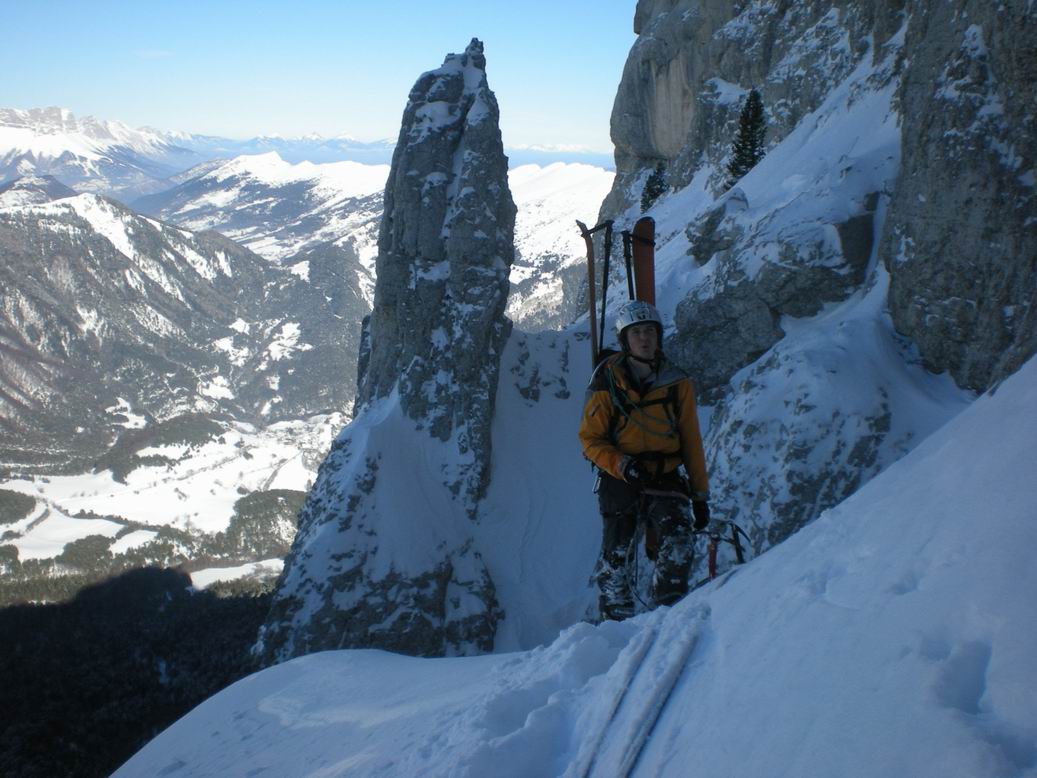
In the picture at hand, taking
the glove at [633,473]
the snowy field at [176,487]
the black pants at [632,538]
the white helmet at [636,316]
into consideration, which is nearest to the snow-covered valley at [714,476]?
the black pants at [632,538]

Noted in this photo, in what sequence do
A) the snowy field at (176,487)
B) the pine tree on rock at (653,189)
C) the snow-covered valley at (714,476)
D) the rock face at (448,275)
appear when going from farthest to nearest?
the snowy field at (176,487) < the pine tree on rock at (653,189) < the rock face at (448,275) < the snow-covered valley at (714,476)

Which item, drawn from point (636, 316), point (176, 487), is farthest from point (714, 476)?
point (176, 487)

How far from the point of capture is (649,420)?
6898 mm

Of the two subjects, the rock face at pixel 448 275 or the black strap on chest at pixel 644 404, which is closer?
the black strap on chest at pixel 644 404

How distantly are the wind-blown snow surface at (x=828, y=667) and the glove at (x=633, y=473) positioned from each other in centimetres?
128

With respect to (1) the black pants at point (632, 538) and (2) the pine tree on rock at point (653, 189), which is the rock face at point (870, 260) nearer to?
(1) the black pants at point (632, 538)

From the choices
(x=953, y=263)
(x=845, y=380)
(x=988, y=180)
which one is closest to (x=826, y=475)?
(x=845, y=380)

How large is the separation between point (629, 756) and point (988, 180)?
14.6 m

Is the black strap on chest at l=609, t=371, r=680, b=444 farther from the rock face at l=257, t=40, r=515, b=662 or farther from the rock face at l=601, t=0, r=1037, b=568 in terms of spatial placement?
the rock face at l=257, t=40, r=515, b=662

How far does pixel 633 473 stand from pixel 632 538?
36.7 inches

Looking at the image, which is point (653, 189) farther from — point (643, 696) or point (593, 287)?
point (643, 696)

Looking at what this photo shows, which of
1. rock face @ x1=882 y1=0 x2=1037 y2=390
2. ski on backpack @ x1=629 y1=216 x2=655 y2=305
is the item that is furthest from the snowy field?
rock face @ x1=882 y1=0 x2=1037 y2=390

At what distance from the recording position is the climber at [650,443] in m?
6.89

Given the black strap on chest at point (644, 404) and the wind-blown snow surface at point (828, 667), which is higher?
the black strap on chest at point (644, 404)
